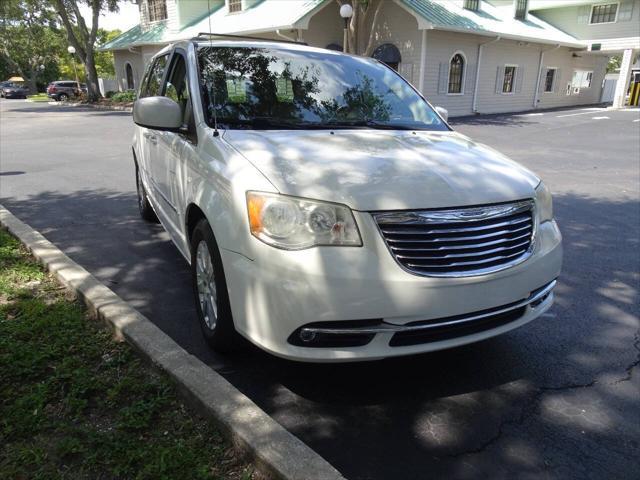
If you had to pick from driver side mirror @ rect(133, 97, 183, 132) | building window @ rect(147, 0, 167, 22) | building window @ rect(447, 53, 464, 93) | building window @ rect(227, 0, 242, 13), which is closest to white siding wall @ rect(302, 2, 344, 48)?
building window @ rect(227, 0, 242, 13)

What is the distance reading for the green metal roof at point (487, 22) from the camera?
1977cm

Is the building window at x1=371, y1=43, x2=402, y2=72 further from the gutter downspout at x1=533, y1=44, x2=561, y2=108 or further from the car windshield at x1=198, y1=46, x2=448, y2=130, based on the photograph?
the car windshield at x1=198, y1=46, x2=448, y2=130

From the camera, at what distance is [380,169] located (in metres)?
2.66

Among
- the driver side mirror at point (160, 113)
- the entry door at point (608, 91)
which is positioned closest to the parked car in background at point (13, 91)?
the entry door at point (608, 91)

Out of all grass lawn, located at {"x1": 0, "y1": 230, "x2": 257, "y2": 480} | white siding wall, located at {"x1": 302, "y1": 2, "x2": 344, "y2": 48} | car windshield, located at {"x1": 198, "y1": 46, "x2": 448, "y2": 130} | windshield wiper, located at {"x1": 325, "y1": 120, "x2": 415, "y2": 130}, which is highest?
white siding wall, located at {"x1": 302, "y1": 2, "x2": 344, "y2": 48}

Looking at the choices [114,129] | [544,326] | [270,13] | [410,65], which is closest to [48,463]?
[544,326]

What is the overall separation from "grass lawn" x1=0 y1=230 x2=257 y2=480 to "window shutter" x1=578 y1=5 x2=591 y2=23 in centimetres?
3359

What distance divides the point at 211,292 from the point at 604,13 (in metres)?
33.3

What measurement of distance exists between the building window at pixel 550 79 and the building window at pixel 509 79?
4.15 meters

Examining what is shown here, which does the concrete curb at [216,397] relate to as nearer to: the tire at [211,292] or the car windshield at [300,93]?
the tire at [211,292]

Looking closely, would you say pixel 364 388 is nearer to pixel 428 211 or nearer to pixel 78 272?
pixel 428 211

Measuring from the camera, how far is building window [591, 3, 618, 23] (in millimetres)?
28083

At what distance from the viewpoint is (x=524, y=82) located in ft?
87.2

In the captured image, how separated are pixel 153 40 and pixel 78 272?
86.6 feet
